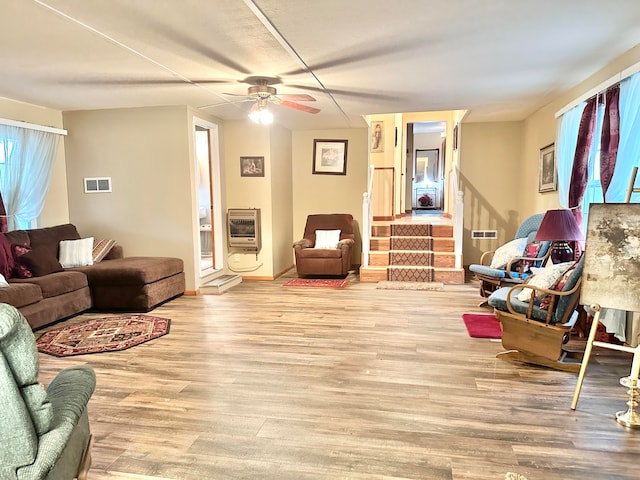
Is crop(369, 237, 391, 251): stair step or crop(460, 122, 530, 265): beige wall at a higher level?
crop(460, 122, 530, 265): beige wall

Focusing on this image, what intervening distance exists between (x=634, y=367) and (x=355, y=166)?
558cm

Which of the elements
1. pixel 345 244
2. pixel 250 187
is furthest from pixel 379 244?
pixel 250 187

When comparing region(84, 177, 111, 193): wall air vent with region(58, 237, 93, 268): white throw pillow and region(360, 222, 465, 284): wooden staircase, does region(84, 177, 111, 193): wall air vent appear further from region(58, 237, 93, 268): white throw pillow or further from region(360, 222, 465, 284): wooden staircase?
region(360, 222, 465, 284): wooden staircase

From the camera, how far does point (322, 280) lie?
661 centimetres

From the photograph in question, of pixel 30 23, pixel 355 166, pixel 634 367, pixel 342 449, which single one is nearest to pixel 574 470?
pixel 634 367

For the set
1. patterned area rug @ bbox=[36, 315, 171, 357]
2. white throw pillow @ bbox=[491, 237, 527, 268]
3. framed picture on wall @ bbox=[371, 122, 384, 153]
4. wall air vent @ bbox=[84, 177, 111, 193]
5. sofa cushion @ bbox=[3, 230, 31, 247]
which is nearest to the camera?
patterned area rug @ bbox=[36, 315, 171, 357]

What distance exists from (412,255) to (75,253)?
4.72 m

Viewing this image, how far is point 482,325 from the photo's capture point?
4160 millimetres

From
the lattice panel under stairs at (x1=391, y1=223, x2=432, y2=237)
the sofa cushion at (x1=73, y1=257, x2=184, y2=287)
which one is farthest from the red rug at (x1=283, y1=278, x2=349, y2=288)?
the sofa cushion at (x1=73, y1=257, x2=184, y2=287)

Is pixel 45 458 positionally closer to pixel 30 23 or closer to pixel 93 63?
pixel 30 23

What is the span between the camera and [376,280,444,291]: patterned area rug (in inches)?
233

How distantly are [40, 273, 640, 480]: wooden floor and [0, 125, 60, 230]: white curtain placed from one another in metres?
2.47

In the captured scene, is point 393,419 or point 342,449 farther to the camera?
point 393,419

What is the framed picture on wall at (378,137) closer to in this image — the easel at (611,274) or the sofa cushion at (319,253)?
the sofa cushion at (319,253)
